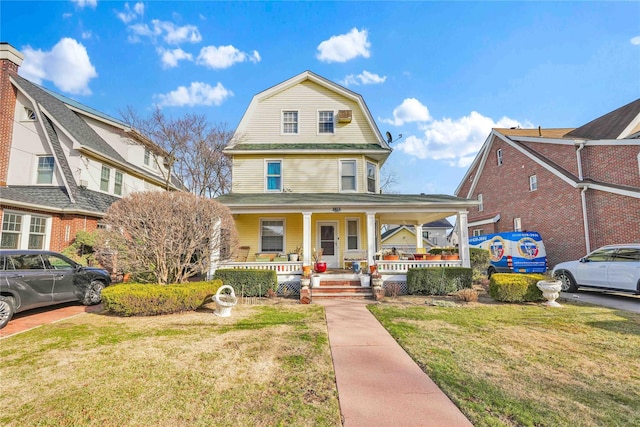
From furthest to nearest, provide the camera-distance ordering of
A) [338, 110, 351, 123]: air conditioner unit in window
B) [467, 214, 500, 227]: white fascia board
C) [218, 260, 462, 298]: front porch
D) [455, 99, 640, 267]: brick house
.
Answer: [467, 214, 500, 227]: white fascia board
[338, 110, 351, 123]: air conditioner unit in window
[455, 99, 640, 267]: brick house
[218, 260, 462, 298]: front porch

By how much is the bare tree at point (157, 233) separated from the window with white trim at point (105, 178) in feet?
29.4

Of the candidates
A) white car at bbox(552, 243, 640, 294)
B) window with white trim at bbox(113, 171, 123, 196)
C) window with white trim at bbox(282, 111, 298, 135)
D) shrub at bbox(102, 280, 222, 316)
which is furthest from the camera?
window with white trim at bbox(113, 171, 123, 196)

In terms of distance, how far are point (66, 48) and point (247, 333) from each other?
727 inches

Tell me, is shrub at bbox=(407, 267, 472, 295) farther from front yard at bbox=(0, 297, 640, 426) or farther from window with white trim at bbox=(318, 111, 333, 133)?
window with white trim at bbox=(318, 111, 333, 133)

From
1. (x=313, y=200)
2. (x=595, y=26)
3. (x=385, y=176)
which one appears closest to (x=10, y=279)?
(x=313, y=200)

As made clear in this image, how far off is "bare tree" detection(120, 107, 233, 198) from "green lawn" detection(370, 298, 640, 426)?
16.1 metres

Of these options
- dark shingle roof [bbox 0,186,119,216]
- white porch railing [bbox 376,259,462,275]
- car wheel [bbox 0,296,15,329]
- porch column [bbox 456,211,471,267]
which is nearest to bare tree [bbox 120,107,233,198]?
dark shingle roof [bbox 0,186,119,216]

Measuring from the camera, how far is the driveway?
327 inches

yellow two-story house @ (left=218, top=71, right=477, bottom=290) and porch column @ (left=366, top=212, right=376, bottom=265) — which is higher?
yellow two-story house @ (left=218, top=71, right=477, bottom=290)

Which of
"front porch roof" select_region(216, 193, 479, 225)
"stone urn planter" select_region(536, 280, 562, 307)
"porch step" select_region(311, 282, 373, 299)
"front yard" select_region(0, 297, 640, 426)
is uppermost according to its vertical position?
"front porch roof" select_region(216, 193, 479, 225)

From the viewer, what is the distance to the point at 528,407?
319 centimetres

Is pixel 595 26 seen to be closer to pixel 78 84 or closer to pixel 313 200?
pixel 313 200

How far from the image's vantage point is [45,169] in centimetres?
1354

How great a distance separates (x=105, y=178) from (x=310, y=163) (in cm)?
1134
